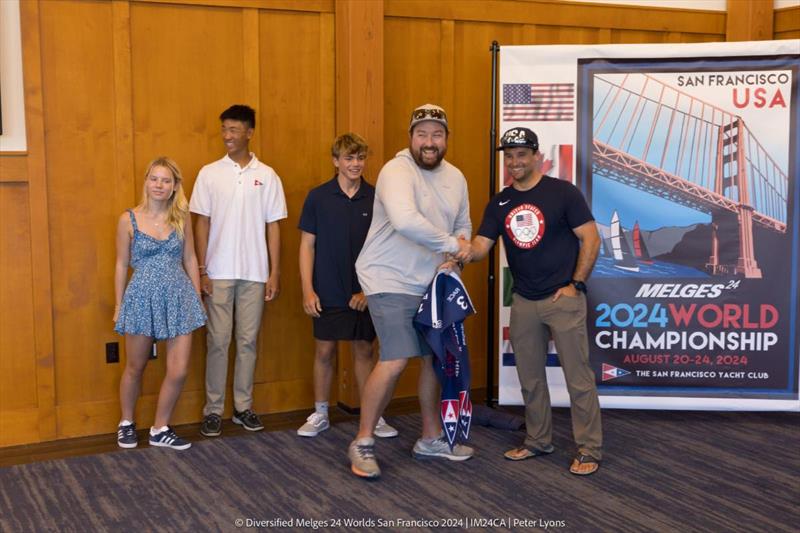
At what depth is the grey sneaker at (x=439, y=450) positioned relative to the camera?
414 centimetres

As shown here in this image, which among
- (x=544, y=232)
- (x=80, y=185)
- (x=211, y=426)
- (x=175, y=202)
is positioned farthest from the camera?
(x=211, y=426)

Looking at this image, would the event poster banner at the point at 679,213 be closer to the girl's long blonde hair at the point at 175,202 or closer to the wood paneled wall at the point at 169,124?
the wood paneled wall at the point at 169,124

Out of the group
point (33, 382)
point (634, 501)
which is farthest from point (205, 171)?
point (634, 501)

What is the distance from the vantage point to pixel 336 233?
4457mm

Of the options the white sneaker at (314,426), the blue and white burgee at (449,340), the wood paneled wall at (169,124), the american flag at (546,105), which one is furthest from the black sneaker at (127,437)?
the american flag at (546,105)

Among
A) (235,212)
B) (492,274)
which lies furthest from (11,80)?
(492,274)

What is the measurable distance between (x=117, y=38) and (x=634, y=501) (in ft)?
10.6

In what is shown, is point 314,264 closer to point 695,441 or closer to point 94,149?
point 94,149

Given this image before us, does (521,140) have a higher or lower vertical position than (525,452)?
higher

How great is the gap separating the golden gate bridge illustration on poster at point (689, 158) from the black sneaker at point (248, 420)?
222 cm

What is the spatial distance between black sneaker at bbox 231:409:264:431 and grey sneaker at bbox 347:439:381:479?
843 mm

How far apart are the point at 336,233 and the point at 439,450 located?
1.16 meters

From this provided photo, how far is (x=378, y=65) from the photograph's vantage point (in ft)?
16.3

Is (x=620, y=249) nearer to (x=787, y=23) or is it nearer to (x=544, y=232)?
(x=544, y=232)
